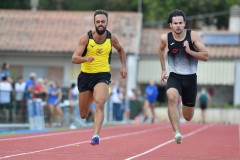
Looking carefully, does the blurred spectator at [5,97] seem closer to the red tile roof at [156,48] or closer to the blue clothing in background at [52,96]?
the blue clothing in background at [52,96]

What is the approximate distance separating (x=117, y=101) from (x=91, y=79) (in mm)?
19164

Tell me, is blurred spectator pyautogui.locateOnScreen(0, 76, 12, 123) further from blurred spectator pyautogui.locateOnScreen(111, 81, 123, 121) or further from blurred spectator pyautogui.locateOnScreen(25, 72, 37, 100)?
blurred spectator pyautogui.locateOnScreen(111, 81, 123, 121)

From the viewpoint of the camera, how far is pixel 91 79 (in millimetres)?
14359

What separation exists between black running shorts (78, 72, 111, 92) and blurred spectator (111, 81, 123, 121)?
18.8 metres

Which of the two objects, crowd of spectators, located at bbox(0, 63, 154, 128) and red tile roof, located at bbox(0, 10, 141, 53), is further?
red tile roof, located at bbox(0, 10, 141, 53)

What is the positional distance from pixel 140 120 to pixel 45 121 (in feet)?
42.9

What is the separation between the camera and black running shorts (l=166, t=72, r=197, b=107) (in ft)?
46.3

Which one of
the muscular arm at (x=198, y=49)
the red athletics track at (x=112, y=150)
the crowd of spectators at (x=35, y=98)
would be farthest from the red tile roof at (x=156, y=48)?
the muscular arm at (x=198, y=49)

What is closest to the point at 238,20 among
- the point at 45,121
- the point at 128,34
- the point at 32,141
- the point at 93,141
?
the point at 128,34

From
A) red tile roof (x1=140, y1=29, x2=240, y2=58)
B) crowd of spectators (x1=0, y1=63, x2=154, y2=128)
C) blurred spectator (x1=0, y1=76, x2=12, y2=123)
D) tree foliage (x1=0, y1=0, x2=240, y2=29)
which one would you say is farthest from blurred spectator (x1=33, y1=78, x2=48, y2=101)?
tree foliage (x1=0, y1=0, x2=240, y2=29)

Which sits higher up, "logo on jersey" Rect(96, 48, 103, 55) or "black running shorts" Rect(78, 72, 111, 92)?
"logo on jersey" Rect(96, 48, 103, 55)

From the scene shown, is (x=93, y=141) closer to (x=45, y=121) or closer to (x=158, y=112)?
(x=45, y=121)

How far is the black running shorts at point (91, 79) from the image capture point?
14.3m

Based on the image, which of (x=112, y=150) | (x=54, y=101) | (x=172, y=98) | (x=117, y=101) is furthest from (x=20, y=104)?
(x=172, y=98)
